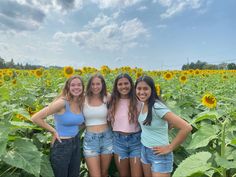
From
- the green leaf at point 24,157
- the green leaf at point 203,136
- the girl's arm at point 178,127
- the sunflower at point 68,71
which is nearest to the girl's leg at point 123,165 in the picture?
the girl's arm at point 178,127

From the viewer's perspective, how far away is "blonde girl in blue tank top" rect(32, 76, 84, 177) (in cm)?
416

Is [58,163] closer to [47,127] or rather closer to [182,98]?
[47,127]

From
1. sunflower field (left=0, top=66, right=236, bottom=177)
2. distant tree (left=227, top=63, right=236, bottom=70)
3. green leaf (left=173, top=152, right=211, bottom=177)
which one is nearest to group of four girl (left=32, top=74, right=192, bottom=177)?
sunflower field (left=0, top=66, right=236, bottom=177)

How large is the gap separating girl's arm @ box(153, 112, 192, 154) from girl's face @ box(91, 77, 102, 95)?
1006 mm

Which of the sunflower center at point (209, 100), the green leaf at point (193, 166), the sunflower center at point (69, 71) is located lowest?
the green leaf at point (193, 166)

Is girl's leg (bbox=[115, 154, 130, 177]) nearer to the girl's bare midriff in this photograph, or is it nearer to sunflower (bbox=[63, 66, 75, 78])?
the girl's bare midriff

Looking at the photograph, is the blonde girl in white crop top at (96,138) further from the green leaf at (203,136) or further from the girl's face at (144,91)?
the green leaf at (203,136)

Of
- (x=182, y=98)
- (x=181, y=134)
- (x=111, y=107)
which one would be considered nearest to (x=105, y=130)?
(x=111, y=107)

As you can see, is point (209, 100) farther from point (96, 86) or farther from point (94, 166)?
point (94, 166)

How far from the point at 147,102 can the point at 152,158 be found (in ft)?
2.09

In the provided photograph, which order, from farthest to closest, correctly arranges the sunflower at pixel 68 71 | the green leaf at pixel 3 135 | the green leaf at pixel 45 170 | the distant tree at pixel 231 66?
the distant tree at pixel 231 66
the sunflower at pixel 68 71
the green leaf at pixel 45 170
the green leaf at pixel 3 135

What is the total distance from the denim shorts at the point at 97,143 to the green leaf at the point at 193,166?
1592mm

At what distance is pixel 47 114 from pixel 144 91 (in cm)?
115

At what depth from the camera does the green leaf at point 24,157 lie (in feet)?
10.4
